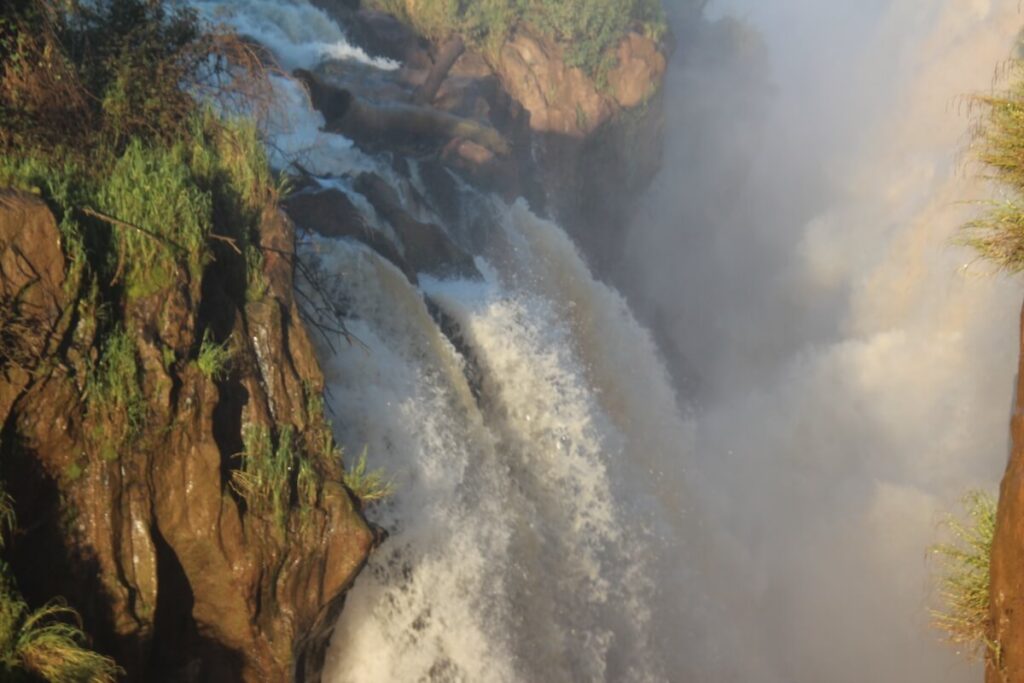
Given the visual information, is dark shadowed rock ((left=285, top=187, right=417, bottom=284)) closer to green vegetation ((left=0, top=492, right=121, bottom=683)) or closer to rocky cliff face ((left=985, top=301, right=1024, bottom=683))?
green vegetation ((left=0, top=492, right=121, bottom=683))

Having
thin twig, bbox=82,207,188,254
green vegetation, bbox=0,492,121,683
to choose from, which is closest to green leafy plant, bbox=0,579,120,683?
green vegetation, bbox=0,492,121,683

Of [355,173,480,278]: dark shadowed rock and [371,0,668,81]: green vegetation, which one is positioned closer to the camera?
[355,173,480,278]: dark shadowed rock

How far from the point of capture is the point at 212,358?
19.4 ft

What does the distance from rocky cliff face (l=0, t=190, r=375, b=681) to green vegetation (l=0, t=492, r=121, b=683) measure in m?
0.35

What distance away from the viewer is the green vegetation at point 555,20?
17078mm

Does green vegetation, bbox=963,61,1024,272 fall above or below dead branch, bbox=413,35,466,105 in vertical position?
below

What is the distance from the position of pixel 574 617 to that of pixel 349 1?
11.9 metres

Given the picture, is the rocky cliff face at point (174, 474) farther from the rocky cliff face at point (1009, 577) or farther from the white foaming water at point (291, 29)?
→ the white foaming water at point (291, 29)

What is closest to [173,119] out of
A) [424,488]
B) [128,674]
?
[424,488]

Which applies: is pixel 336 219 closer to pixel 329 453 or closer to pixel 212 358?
pixel 329 453

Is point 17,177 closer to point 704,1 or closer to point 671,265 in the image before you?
point 671,265

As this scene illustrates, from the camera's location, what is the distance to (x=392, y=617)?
23.9ft

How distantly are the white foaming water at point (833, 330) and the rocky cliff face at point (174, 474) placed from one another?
520 cm

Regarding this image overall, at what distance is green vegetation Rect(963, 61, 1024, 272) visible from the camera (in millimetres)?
5352
